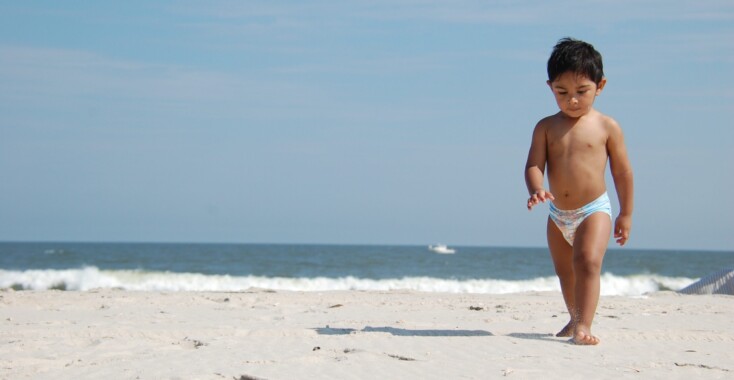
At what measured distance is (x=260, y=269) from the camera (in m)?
30.8

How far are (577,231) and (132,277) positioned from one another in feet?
57.2

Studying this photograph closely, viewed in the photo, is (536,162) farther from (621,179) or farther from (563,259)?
(563,259)

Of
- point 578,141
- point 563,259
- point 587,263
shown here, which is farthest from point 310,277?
point 587,263

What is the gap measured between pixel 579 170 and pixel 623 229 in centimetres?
47

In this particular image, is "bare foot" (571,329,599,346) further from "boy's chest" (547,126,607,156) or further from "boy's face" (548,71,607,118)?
"boy's face" (548,71,607,118)

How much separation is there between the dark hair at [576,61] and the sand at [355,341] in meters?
1.56

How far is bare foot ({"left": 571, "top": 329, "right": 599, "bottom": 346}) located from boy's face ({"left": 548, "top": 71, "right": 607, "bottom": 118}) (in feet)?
4.31

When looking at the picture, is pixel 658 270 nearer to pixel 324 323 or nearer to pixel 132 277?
pixel 132 277

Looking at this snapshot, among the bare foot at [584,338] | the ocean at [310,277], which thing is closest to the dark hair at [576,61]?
the bare foot at [584,338]

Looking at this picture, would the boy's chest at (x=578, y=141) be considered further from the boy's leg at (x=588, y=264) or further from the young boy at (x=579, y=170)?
the boy's leg at (x=588, y=264)

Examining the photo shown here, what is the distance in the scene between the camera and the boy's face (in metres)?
5.12

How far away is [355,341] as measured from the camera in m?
5.00

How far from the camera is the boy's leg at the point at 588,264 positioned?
4992 mm

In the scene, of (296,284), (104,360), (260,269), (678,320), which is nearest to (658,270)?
(260,269)
